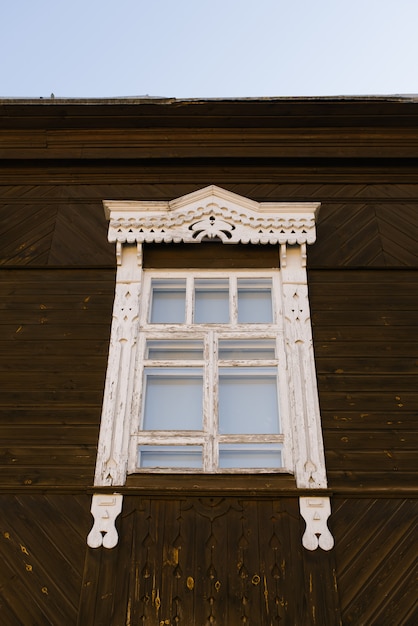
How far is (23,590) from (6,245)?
10.6 feet

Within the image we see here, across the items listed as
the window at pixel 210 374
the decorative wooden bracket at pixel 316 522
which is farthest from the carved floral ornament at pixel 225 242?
the window at pixel 210 374

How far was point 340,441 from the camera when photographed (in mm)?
5449

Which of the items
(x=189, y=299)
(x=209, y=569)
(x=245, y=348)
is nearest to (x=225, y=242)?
(x=189, y=299)

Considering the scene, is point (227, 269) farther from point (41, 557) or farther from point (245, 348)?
point (41, 557)

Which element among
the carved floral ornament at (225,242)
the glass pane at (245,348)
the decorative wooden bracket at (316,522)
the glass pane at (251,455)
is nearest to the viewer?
the decorative wooden bracket at (316,522)

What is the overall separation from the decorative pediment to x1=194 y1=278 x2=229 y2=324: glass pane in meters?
0.38

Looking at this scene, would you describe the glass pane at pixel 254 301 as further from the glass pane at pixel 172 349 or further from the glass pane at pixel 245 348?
the glass pane at pixel 172 349

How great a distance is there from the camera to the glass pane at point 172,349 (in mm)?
6012

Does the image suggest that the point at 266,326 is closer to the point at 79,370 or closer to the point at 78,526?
the point at 79,370

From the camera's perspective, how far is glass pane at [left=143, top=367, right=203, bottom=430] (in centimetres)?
568

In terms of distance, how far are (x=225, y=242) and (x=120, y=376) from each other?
5.18ft

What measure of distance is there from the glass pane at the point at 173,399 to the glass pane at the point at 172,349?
0.13 m

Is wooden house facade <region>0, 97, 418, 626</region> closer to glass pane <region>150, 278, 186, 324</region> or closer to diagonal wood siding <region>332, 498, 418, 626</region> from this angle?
diagonal wood siding <region>332, 498, 418, 626</region>

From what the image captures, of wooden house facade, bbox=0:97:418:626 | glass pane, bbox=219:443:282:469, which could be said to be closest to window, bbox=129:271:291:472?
glass pane, bbox=219:443:282:469
